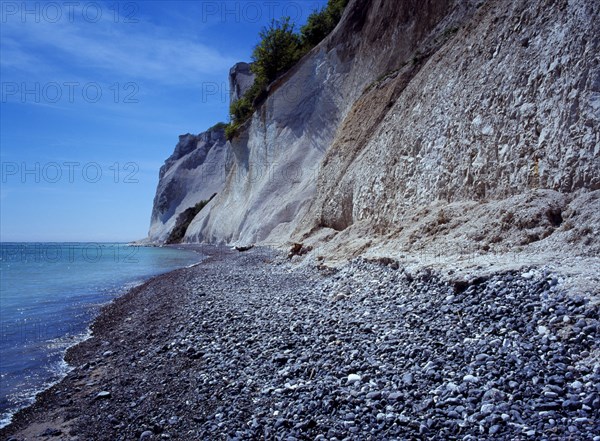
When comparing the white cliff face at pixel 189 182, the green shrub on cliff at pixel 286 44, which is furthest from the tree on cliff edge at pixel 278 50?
the white cliff face at pixel 189 182

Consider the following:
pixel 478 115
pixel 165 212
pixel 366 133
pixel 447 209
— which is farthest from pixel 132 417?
pixel 165 212

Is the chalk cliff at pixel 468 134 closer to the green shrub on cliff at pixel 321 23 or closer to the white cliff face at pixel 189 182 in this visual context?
the green shrub on cliff at pixel 321 23

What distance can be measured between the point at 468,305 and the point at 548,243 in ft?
8.00

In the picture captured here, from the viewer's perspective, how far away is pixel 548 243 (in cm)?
758

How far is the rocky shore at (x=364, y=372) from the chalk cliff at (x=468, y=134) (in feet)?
7.60

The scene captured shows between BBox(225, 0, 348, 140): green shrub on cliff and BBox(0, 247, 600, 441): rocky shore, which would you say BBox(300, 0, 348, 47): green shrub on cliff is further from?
BBox(0, 247, 600, 441): rocky shore

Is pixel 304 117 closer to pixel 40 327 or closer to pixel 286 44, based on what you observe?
pixel 286 44

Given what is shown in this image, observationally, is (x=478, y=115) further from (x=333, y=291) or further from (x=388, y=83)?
(x=388, y=83)

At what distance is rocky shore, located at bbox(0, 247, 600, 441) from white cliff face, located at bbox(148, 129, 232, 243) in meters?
70.9

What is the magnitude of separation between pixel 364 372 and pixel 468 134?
8475mm

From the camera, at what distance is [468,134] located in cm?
1161

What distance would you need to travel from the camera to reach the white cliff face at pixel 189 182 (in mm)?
80125

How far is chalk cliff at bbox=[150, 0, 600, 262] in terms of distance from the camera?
27.5ft

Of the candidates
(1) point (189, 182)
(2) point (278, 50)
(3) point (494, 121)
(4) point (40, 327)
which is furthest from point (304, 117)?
(1) point (189, 182)
